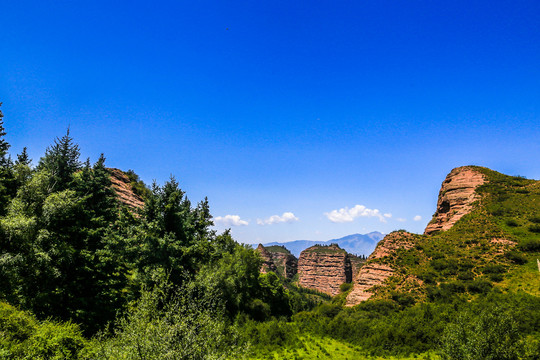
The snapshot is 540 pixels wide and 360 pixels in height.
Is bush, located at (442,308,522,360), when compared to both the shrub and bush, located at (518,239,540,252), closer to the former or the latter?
bush, located at (518,239,540,252)

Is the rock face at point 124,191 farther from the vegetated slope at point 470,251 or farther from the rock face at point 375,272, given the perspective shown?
the vegetated slope at point 470,251

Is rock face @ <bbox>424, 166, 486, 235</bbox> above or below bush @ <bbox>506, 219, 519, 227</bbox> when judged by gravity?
above

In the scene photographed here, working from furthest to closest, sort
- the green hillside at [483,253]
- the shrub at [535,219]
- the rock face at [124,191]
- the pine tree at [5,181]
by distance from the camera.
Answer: the rock face at [124,191] → the shrub at [535,219] → the green hillside at [483,253] → the pine tree at [5,181]

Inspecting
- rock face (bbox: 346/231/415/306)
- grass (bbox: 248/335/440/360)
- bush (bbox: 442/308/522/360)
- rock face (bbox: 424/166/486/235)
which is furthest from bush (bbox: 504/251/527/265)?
bush (bbox: 442/308/522/360)

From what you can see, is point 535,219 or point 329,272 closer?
point 535,219

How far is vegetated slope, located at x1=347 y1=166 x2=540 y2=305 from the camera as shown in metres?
41.1

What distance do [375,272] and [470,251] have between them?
60.5ft

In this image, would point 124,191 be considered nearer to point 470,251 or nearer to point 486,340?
point 486,340

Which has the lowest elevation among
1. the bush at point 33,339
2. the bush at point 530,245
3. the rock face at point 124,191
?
the bush at point 33,339

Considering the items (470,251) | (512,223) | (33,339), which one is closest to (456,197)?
(512,223)

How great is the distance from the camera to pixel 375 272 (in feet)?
177

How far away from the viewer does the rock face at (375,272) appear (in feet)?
170

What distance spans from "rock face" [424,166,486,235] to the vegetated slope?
1.03 feet

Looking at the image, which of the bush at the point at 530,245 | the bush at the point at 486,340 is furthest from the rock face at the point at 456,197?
the bush at the point at 486,340
